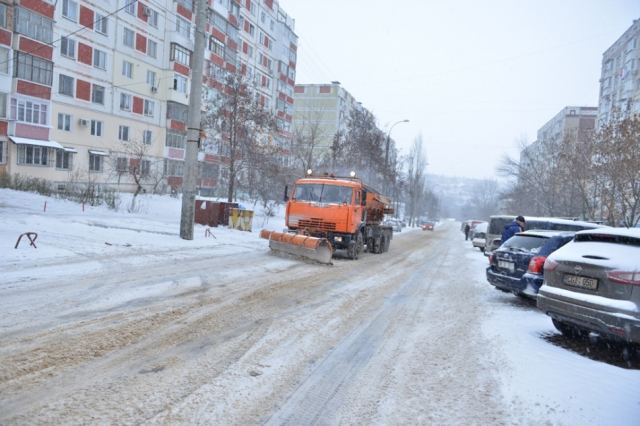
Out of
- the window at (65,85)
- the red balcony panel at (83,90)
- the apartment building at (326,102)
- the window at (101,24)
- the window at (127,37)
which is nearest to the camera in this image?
the window at (65,85)

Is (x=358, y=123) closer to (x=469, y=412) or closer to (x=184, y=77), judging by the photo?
(x=184, y=77)

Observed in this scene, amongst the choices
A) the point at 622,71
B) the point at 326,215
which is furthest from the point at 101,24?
Answer: the point at 622,71

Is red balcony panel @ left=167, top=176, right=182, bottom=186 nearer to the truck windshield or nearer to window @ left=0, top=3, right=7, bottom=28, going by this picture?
window @ left=0, top=3, right=7, bottom=28

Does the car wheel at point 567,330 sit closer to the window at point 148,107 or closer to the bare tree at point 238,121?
the bare tree at point 238,121

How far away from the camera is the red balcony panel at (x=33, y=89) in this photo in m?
26.9

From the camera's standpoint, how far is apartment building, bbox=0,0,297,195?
87.6ft

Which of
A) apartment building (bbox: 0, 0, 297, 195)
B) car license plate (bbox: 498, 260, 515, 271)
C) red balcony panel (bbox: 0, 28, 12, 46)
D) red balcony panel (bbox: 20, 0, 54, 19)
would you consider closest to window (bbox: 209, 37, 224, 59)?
apartment building (bbox: 0, 0, 297, 195)

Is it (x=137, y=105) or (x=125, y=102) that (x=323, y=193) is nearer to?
(x=125, y=102)

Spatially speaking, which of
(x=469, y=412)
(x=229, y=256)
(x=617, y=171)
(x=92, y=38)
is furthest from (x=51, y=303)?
(x=92, y=38)

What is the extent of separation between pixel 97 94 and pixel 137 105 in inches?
151

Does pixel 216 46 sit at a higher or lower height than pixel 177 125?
higher

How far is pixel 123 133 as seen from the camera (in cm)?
3569

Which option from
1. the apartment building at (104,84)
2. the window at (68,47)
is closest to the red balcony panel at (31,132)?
the apartment building at (104,84)

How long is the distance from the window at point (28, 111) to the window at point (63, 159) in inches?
87.2
